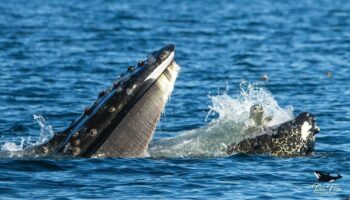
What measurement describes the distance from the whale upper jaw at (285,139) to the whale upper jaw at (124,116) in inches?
75.9

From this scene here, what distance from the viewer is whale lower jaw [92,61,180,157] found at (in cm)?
1311

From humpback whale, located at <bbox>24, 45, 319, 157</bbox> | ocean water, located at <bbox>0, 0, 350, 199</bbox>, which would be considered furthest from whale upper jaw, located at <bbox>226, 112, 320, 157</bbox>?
humpback whale, located at <bbox>24, 45, 319, 157</bbox>

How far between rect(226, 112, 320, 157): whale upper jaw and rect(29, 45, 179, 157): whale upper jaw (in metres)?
1.93

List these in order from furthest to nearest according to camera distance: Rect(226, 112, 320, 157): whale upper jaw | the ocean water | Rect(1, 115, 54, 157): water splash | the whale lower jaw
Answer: Rect(1, 115, 54, 157): water splash < Rect(226, 112, 320, 157): whale upper jaw < the ocean water < the whale lower jaw

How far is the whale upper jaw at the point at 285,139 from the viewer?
14.5 meters

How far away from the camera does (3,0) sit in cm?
5978

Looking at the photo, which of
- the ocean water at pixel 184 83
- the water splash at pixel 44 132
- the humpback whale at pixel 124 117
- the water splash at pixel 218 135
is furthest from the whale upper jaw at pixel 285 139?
the water splash at pixel 44 132

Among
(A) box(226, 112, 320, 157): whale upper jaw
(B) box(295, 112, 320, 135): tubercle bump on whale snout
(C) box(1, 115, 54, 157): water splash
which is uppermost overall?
(B) box(295, 112, 320, 135): tubercle bump on whale snout

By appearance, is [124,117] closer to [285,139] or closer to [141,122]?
[141,122]

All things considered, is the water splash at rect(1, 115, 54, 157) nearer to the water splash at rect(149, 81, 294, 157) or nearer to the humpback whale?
the water splash at rect(149, 81, 294, 157)

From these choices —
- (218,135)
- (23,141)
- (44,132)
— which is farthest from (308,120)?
(44,132)

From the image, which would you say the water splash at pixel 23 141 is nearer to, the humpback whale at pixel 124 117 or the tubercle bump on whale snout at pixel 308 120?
the humpback whale at pixel 124 117

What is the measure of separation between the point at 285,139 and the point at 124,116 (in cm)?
260

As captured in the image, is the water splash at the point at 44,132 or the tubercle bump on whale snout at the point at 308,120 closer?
the tubercle bump on whale snout at the point at 308,120
